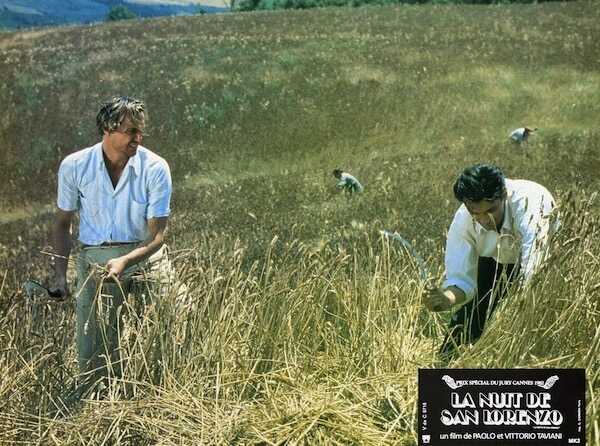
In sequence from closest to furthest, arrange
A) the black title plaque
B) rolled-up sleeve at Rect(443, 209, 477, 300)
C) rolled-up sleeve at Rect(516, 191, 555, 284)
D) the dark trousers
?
the black title plaque < rolled-up sleeve at Rect(516, 191, 555, 284) < rolled-up sleeve at Rect(443, 209, 477, 300) < the dark trousers

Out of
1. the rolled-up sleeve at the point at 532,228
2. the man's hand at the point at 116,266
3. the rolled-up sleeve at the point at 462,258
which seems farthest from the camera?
the rolled-up sleeve at the point at 462,258

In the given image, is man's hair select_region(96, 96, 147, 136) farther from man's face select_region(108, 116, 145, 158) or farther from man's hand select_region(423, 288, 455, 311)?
man's hand select_region(423, 288, 455, 311)

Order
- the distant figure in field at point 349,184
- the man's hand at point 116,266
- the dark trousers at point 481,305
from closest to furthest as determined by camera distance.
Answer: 1. the man's hand at point 116,266
2. the dark trousers at point 481,305
3. the distant figure in field at point 349,184

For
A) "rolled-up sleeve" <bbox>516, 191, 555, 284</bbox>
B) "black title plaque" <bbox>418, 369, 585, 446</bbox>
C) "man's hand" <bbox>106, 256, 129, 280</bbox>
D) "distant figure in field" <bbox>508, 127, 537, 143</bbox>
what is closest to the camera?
"black title plaque" <bbox>418, 369, 585, 446</bbox>

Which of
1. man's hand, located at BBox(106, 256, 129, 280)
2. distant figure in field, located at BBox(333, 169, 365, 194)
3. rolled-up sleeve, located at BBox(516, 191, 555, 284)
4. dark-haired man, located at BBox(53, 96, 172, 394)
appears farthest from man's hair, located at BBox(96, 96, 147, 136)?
distant figure in field, located at BBox(333, 169, 365, 194)

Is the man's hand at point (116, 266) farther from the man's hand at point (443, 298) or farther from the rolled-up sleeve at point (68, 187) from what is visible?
the man's hand at point (443, 298)

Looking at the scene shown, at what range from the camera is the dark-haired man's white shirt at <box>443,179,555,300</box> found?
11.3ft

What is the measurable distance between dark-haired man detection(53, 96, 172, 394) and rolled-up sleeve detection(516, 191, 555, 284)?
44.9 inches

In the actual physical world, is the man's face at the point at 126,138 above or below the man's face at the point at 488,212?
above

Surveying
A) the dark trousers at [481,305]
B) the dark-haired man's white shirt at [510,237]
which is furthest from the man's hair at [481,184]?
the dark trousers at [481,305]

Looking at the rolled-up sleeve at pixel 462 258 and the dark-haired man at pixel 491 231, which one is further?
the rolled-up sleeve at pixel 462 258

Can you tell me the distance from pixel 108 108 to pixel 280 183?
4.77 feet

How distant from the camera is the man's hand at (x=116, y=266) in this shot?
3334mm

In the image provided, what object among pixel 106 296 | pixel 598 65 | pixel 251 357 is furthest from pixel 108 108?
pixel 598 65
